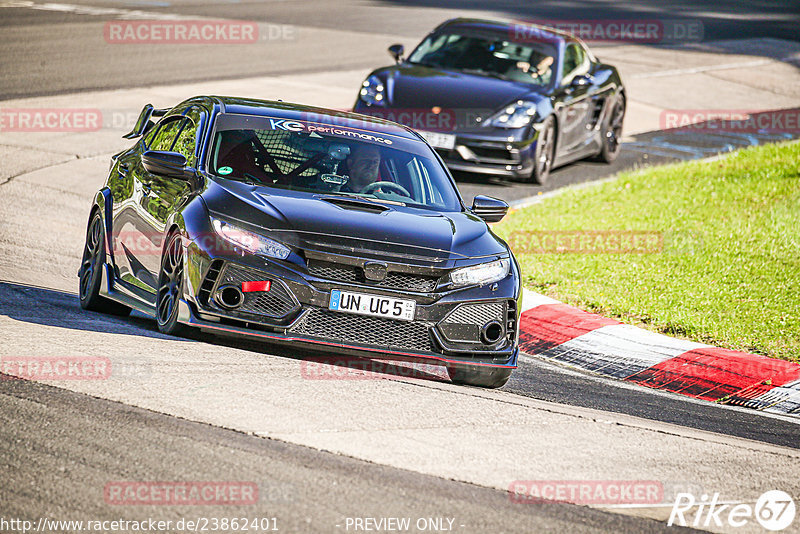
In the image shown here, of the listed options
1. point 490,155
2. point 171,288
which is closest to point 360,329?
point 171,288

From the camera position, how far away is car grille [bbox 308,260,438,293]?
6676 mm

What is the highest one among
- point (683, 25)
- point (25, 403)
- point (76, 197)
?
point (25, 403)

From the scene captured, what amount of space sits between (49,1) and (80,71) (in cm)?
1003

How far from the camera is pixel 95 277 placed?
815 cm

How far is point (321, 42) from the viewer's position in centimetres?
2594

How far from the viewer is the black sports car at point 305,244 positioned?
664 centimetres

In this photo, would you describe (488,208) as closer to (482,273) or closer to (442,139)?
(482,273)

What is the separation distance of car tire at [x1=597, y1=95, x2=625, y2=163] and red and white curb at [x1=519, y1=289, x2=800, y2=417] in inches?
295

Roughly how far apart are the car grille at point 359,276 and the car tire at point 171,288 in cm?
80

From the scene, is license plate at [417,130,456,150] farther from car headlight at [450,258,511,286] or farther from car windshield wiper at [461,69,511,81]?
car headlight at [450,258,511,286]

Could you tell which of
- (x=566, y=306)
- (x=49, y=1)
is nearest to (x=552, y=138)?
(x=566, y=306)

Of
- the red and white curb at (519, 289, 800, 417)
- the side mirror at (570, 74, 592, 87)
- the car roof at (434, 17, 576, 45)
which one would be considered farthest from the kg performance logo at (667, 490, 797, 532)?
the car roof at (434, 17, 576, 45)

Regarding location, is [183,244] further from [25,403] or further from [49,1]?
[49,1]

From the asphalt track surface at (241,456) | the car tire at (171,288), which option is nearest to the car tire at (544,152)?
the asphalt track surface at (241,456)
